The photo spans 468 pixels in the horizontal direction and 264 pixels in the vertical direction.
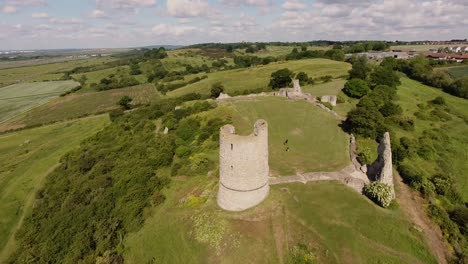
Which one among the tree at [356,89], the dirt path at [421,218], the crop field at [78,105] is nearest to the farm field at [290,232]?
the dirt path at [421,218]

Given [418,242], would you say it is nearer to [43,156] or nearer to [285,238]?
[285,238]

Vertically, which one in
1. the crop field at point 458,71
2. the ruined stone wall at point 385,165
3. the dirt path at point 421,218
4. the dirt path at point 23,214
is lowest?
the dirt path at point 23,214

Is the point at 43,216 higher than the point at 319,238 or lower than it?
lower

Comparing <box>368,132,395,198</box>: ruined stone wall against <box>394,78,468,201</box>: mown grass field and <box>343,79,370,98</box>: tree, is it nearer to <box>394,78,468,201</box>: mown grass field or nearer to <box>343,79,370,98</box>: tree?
<box>394,78,468,201</box>: mown grass field

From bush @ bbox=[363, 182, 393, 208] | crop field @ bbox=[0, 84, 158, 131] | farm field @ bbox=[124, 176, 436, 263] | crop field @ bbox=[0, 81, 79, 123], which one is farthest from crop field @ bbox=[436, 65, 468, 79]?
crop field @ bbox=[0, 81, 79, 123]

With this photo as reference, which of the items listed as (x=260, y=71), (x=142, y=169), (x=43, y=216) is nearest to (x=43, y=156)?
(x=43, y=216)

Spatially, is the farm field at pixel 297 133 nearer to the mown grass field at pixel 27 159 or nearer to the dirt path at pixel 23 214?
the dirt path at pixel 23 214
